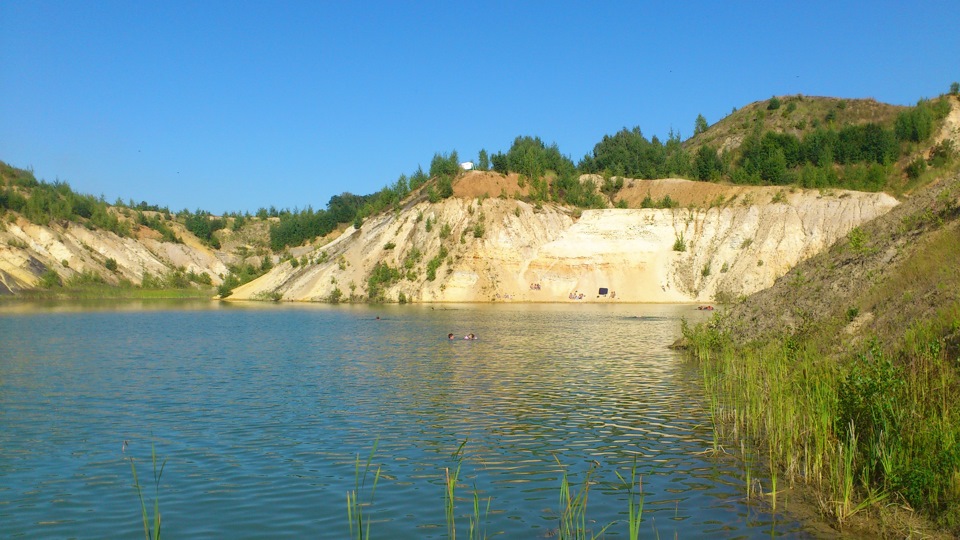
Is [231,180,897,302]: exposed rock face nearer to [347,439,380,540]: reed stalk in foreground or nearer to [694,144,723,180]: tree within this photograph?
[694,144,723,180]: tree

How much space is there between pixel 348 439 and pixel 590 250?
2897 inches

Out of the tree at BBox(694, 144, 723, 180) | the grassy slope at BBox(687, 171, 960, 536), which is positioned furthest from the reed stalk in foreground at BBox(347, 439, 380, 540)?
the tree at BBox(694, 144, 723, 180)

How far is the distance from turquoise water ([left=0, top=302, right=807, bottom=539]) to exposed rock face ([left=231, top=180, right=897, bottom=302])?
50874mm

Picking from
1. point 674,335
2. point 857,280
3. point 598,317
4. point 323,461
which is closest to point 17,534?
point 323,461

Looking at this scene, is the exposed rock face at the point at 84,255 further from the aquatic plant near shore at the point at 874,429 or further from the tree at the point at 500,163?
the aquatic plant near shore at the point at 874,429

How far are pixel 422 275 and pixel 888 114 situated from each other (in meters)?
78.8

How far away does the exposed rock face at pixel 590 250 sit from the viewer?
271ft

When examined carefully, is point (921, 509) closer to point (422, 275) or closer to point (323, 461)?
point (323, 461)

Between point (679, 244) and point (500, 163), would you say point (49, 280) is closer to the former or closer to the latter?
point (500, 163)

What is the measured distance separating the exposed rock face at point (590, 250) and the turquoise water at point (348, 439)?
50.9 m

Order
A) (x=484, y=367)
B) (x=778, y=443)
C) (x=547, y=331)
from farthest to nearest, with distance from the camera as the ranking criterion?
(x=547, y=331) < (x=484, y=367) < (x=778, y=443)

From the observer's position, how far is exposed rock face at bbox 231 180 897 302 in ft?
271

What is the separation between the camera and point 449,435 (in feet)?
56.6

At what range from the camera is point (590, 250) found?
291ft
